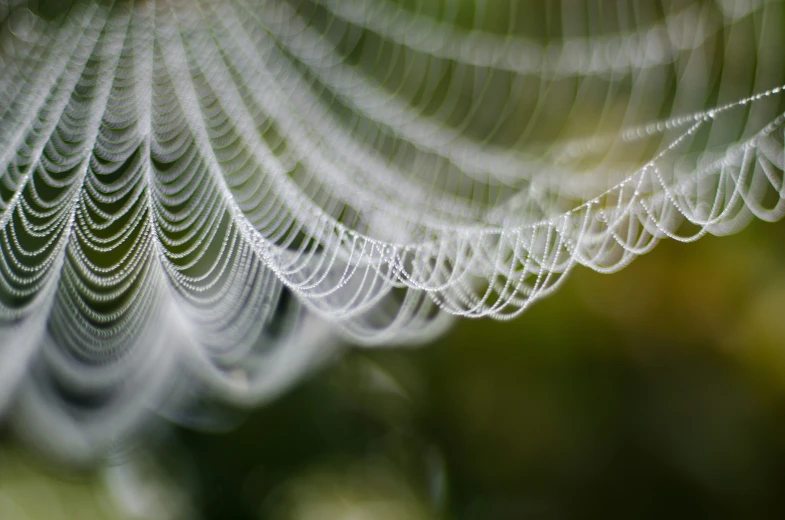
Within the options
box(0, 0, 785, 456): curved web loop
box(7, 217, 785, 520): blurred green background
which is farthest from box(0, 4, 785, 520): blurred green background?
box(0, 0, 785, 456): curved web loop

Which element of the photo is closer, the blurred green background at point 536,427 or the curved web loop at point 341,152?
the curved web loop at point 341,152

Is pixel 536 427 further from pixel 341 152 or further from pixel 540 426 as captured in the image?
pixel 341 152

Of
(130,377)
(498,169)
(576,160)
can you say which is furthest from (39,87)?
(576,160)

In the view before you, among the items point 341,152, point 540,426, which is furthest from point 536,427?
point 341,152

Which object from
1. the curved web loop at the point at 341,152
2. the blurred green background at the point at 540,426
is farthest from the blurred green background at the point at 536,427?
the curved web loop at the point at 341,152

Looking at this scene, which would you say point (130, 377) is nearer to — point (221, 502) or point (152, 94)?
point (221, 502)

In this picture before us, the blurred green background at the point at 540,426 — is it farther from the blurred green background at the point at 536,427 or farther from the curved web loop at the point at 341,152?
the curved web loop at the point at 341,152
